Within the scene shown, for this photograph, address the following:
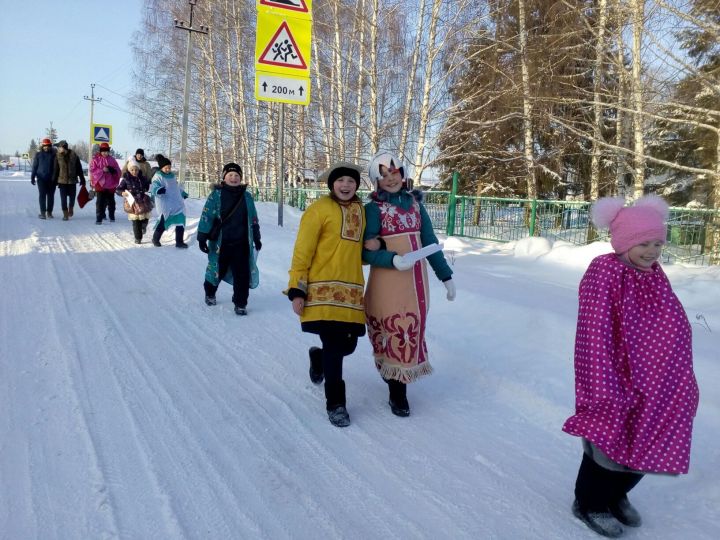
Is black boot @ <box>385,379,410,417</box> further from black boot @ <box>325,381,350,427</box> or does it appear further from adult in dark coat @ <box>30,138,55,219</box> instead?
adult in dark coat @ <box>30,138,55,219</box>

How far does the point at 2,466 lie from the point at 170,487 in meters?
0.85

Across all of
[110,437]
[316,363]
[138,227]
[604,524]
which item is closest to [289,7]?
[138,227]

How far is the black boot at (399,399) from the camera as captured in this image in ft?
11.0

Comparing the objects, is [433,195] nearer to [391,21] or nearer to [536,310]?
[391,21]

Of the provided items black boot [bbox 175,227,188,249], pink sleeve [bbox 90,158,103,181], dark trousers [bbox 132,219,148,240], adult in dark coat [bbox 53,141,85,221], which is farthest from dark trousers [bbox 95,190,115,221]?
black boot [bbox 175,227,188,249]

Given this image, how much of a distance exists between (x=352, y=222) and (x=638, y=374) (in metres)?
1.75

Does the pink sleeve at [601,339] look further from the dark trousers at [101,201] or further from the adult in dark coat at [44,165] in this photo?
the adult in dark coat at [44,165]

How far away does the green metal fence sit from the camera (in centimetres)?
932

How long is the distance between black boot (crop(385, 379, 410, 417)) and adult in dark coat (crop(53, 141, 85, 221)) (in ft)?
35.9

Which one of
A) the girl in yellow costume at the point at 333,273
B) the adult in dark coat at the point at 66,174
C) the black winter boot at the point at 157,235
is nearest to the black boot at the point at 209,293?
the girl in yellow costume at the point at 333,273

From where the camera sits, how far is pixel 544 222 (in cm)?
1128

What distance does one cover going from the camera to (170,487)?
8.09ft

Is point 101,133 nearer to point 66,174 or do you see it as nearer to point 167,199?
point 66,174

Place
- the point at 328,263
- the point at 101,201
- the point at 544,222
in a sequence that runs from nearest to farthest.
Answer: the point at 328,263, the point at 544,222, the point at 101,201
